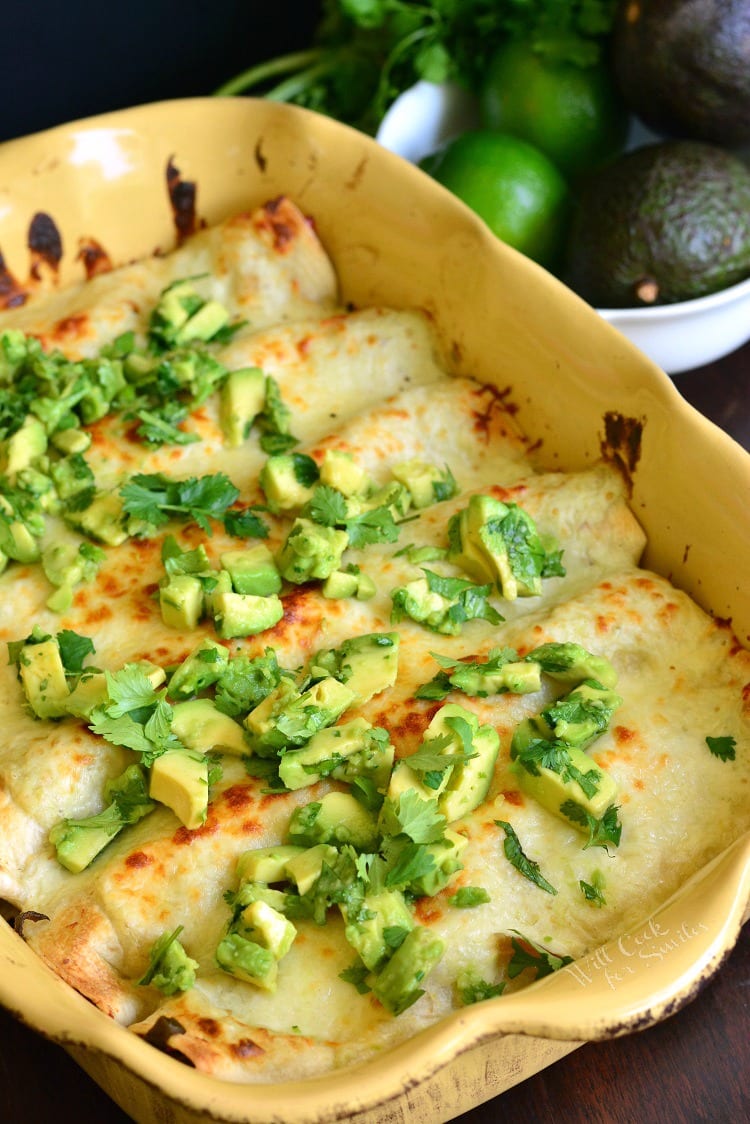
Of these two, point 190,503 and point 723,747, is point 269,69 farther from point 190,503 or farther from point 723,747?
point 723,747

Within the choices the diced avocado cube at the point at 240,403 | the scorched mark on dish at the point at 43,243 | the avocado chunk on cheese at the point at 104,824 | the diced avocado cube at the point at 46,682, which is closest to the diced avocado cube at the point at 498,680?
the avocado chunk on cheese at the point at 104,824

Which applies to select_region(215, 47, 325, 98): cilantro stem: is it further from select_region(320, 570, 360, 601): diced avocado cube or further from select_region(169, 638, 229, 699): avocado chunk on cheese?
select_region(169, 638, 229, 699): avocado chunk on cheese

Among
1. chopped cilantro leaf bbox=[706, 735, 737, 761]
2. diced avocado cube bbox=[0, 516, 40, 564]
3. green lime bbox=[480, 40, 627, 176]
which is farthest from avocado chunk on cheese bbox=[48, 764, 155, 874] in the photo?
green lime bbox=[480, 40, 627, 176]

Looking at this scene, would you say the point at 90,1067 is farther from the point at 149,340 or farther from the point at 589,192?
the point at 589,192

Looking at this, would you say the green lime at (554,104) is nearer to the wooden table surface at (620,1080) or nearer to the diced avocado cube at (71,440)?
the diced avocado cube at (71,440)

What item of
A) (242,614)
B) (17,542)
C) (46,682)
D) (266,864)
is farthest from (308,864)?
(17,542)

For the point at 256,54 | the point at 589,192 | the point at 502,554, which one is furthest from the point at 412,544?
the point at 256,54

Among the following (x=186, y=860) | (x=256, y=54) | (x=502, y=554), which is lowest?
(x=186, y=860)

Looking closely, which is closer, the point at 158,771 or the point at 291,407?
the point at 158,771
